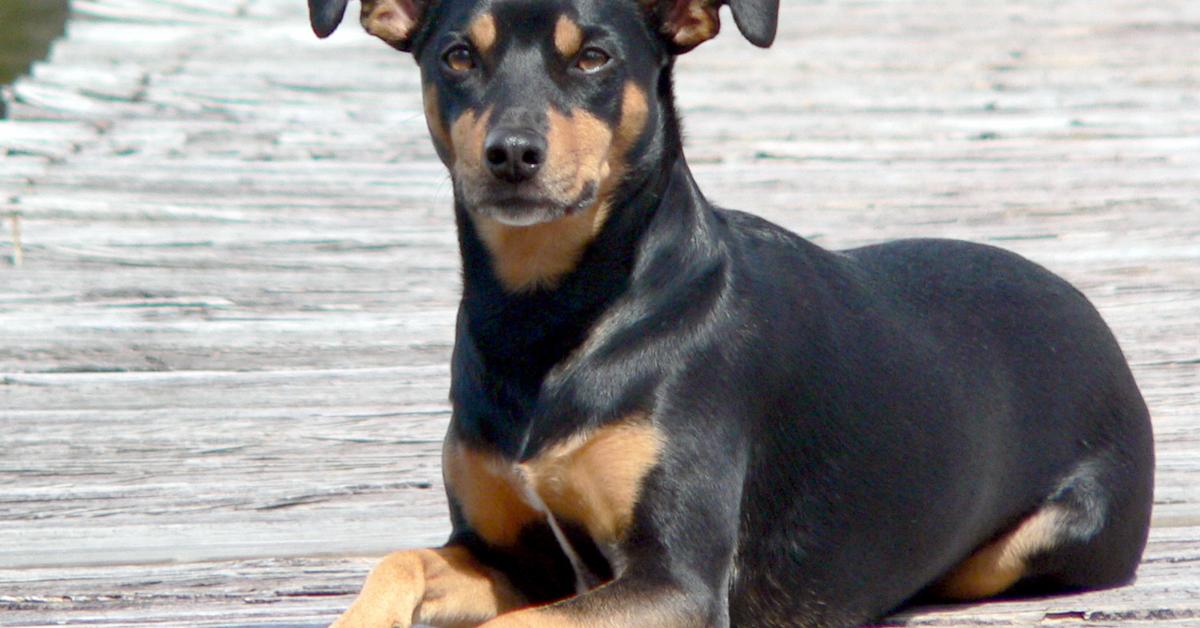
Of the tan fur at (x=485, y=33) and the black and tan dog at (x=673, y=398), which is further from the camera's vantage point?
the tan fur at (x=485, y=33)

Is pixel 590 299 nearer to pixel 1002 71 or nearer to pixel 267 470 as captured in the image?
pixel 267 470

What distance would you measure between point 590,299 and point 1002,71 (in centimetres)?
612

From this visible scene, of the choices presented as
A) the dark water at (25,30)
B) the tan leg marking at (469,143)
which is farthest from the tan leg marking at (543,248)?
the dark water at (25,30)

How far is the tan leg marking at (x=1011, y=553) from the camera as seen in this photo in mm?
3535

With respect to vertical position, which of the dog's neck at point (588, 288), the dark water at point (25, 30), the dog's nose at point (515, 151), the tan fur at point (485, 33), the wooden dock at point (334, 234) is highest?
the tan fur at point (485, 33)

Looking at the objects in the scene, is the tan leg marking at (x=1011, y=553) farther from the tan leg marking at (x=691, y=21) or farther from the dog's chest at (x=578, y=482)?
the tan leg marking at (x=691, y=21)

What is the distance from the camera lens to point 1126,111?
8.09 meters

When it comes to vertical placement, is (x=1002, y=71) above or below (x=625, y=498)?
below

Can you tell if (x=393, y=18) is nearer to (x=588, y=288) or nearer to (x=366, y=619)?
(x=588, y=288)

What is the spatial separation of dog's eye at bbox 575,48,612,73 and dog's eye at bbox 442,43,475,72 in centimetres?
19

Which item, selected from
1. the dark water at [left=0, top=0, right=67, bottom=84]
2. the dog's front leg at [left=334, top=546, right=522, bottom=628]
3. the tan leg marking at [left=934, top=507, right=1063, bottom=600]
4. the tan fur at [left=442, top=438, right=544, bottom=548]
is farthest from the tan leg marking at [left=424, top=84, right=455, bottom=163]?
the dark water at [left=0, top=0, right=67, bottom=84]

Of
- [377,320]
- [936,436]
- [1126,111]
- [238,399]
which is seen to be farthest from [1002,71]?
[936,436]

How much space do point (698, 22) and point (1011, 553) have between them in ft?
3.90

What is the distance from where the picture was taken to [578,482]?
303 cm
